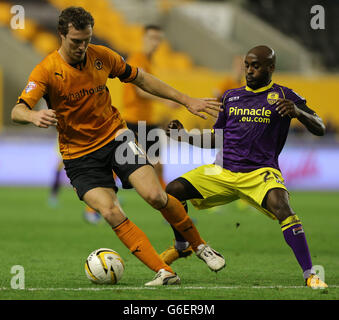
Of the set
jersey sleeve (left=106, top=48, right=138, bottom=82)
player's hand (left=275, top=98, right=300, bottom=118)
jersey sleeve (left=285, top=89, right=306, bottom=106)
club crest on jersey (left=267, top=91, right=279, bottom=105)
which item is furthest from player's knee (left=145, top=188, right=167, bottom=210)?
jersey sleeve (left=285, top=89, right=306, bottom=106)

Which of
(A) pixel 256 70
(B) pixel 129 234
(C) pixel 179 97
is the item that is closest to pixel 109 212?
(B) pixel 129 234

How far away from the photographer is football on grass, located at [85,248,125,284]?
234 inches

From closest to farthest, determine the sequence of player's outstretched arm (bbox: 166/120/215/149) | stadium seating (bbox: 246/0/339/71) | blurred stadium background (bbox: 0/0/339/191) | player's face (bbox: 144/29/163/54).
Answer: player's outstretched arm (bbox: 166/120/215/149) → player's face (bbox: 144/29/163/54) → blurred stadium background (bbox: 0/0/339/191) → stadium seating (bbox: 246/0/339/71)

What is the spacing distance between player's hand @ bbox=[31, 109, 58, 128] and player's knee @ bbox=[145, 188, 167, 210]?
1191 mm

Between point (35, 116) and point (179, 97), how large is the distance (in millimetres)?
1509

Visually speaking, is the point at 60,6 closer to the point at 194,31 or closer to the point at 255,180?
the point at 194,31

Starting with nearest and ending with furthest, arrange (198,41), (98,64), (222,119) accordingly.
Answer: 1. (98,64)
2. (222,119)
3. (198,41)

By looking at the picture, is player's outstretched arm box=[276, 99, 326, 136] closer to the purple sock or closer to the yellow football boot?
the purple sock

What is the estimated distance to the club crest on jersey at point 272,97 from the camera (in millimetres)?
6609

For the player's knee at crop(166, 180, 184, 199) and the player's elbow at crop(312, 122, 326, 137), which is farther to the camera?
the player's knee at crop(166, 180, 184, 199)

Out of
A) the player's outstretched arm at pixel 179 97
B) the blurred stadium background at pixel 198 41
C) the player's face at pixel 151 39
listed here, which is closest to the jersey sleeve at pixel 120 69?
the player's outstretched arm at pixel 179 97

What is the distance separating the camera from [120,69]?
250 inches

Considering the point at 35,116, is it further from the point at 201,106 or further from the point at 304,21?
the point at 304,21
